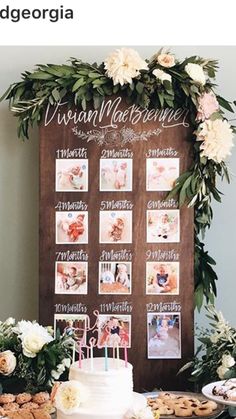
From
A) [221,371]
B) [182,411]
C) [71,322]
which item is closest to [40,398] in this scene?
[182,411]

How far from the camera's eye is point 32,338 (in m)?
2.64

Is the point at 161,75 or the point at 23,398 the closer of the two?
the point at 23,398

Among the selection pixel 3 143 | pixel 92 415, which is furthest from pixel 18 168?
pixel 92 415

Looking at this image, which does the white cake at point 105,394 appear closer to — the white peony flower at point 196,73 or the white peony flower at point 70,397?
the white peony flower at point 70,397

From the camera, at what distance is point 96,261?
121 inches

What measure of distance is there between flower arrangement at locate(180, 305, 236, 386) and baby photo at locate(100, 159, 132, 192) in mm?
675

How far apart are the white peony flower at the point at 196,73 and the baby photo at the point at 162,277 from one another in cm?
77

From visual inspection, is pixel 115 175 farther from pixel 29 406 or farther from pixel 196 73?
pixel 29 406

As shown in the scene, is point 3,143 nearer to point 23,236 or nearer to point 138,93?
point 23,236

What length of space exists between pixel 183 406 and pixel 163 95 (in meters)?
1.26

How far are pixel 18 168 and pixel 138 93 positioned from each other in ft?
2.29

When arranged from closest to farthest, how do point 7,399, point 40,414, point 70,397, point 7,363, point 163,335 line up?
1. point 70,397
2. point 40,414
3. point 7,399
4. point 7,363
5. point 163,335
